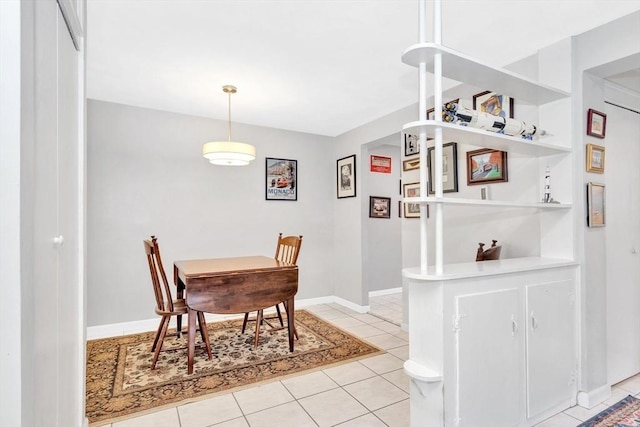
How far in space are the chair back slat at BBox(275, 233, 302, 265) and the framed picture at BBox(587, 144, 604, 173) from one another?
2.23m

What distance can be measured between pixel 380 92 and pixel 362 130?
3.49ft

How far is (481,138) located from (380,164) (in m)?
3.19

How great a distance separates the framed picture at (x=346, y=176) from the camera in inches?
172

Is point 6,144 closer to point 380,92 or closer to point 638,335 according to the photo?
point 380,92

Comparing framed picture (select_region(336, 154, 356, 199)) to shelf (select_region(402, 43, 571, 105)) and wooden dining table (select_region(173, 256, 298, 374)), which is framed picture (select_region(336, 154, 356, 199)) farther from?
shelf (select_region(402, 43, 571, 105))

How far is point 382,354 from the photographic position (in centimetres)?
288

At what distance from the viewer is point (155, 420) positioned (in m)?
1.93

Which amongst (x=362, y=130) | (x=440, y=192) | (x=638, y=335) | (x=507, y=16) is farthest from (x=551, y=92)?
(x=362, y=130)

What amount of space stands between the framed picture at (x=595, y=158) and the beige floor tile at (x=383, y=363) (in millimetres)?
2006

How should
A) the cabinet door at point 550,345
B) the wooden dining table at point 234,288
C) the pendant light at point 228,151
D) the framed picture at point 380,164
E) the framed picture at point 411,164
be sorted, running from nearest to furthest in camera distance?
1. the cabinet door at point 550,345
2. the wooden dining table at point 234,288
3. the pendant light at point 228,151
4. the framed picture at point 411,164
5. the framed picture at point 380,164

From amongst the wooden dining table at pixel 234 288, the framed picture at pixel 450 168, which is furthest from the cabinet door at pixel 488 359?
the wooden dining table at pixel 234 288

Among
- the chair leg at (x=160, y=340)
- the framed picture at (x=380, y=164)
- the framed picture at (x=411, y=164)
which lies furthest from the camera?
the framed picture at (x=380, y=164)

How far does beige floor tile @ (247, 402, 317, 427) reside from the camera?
1.89m

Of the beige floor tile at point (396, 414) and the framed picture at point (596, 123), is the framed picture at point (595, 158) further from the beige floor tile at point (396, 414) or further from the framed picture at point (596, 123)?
the beige floor tile at point (396, 414)
